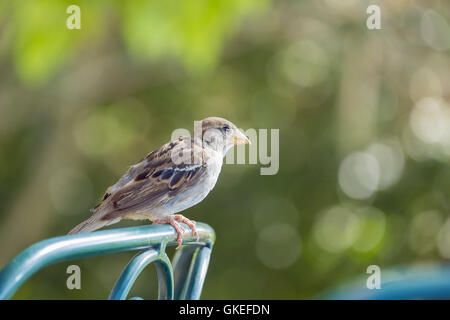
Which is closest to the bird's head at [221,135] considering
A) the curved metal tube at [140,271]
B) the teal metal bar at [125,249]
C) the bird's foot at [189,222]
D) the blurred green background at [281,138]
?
the bird's foot at [189,222]

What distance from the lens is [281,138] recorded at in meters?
6.21

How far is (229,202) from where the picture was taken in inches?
254

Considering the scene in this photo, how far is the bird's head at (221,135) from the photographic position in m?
2.27

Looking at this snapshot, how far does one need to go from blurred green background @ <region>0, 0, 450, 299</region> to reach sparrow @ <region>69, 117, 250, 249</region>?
114 inches

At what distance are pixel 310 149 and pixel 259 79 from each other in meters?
0.85

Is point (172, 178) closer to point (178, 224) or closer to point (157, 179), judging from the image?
point (157, 179)

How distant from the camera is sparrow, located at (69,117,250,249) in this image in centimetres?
203

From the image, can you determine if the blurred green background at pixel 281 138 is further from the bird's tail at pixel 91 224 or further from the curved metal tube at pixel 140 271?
the curved metal tube at pixel 140 271

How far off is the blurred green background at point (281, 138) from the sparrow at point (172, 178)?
114 inches

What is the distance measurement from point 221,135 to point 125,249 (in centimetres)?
88

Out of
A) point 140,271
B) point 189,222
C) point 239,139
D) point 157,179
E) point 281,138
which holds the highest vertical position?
point 281,138

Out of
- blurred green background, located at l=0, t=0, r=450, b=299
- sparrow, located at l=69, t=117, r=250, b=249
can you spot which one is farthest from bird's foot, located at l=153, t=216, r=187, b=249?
blurred green background, located at l=0, t=0, r=450, b=299

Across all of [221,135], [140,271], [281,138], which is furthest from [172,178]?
[281,138]
